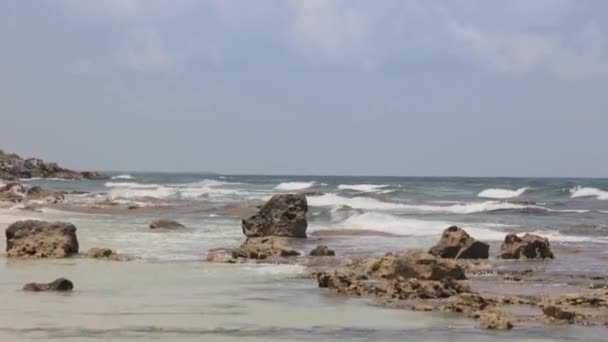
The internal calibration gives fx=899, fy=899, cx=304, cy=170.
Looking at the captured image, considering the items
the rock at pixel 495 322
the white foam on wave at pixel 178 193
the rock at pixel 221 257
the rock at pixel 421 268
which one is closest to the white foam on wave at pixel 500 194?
A: the white foam on wave at pixel 178 193

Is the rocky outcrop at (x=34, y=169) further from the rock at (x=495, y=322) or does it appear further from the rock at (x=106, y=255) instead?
the rock at (x=495, y=322)

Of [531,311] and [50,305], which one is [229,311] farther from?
[531,311]

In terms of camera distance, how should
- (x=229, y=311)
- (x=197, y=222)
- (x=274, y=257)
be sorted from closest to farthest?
(x=229, y=311) → (x=274, y=257) → (x=197, y=222)

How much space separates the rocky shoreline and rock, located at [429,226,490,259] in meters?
0.02

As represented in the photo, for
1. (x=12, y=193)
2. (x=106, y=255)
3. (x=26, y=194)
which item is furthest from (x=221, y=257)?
(x=26, y=194)

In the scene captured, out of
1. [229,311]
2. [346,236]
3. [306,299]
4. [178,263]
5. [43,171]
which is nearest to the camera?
[229,311]

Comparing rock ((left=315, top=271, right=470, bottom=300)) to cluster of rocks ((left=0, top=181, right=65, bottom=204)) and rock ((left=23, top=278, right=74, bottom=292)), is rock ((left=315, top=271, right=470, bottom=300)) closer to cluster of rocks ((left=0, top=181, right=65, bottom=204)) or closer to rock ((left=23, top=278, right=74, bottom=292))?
rock ((left=23, top=278, right=74, bottom=292))

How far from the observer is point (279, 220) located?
2458 centimetres

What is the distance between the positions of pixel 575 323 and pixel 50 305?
648 cm

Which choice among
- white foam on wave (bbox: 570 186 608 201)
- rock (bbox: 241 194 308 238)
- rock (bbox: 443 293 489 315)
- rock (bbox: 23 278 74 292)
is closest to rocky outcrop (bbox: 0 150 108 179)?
white foam on wave (bbox: 570 186 608 201)

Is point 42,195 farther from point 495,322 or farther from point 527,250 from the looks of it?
point 495,322

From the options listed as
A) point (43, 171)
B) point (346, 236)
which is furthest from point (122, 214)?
point (43, 171)

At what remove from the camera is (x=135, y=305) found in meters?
11.7

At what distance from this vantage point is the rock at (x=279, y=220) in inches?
960
